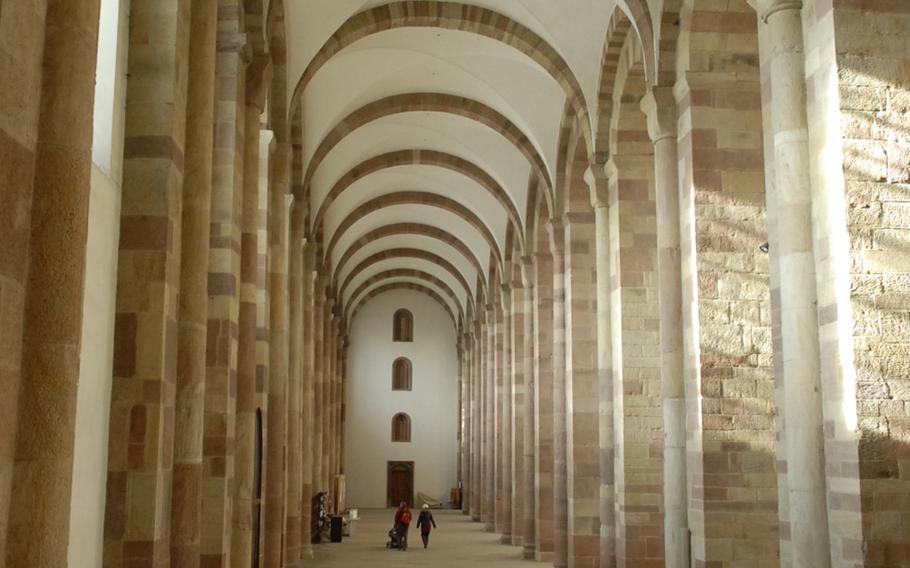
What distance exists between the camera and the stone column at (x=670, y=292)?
11.6 metres

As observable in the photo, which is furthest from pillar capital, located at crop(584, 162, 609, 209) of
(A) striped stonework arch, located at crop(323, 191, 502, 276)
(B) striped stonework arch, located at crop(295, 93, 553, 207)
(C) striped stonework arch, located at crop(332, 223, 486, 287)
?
(C) striped stonework arch, located at crop(332, 223, 486, 287)

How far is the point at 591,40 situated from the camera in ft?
50.8

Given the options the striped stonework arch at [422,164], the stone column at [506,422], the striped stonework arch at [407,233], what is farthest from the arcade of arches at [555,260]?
the striped stonework arch at [407,233]

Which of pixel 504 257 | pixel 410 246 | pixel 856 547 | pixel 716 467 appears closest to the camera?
pixel 856 547

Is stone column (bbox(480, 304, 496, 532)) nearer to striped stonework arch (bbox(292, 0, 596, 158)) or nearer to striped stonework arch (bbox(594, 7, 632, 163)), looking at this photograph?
striped stonework arch (bbox(292, 0, 596, 158))

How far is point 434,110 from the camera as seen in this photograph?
2097 cm

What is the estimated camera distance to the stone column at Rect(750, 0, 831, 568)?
26.1 ft

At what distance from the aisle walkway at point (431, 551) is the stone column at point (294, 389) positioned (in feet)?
3.34

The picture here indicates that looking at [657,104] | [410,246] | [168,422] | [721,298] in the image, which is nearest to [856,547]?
[721,298]

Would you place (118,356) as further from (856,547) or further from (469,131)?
(469,131)

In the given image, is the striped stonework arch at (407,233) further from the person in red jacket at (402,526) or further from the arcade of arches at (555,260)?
the arcade of arches at (555,260)

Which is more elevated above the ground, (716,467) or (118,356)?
(118,356)

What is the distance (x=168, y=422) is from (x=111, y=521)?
0.83m

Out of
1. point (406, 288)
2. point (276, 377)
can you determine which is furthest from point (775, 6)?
point (406, 288)
